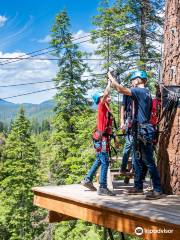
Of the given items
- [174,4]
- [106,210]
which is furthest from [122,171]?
[174,4]

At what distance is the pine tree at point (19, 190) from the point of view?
33344 mm

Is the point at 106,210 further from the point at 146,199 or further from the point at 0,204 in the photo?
the point at 0,204

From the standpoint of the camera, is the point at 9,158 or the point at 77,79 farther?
the point at 9,158

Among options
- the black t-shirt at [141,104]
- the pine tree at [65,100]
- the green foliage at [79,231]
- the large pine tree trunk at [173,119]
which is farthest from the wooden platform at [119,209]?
the pine tree at [65,100]

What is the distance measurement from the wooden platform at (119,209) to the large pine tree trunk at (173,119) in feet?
1.26

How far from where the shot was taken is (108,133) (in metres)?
6.59

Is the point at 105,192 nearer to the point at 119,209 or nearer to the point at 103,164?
the point at 103,164

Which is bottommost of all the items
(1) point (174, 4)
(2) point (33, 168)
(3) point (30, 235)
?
(3) point (30, 235)

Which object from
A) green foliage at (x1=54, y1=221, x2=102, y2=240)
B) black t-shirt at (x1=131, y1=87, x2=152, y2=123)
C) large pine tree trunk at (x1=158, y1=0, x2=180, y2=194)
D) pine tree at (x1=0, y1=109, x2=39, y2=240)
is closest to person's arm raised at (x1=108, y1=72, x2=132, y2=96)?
black t-shirt at (x1=131, y1=87, x2=152, y2=123)

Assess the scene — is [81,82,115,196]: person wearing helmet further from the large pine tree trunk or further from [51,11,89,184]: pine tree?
[51,11,89,184]: pine tree

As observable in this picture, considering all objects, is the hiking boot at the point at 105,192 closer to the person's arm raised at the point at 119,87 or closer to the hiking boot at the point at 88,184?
the hiking boot at the point at 88,184

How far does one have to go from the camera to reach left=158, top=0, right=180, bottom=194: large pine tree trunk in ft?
20.4

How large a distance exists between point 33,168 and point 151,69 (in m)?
19.5

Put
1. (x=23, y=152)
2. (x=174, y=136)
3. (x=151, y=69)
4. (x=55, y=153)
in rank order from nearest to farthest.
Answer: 1. (x=174, y=136)
2. (x=151, y=69)
3. (x=55, y=153)
4. (x=23, y=152)
